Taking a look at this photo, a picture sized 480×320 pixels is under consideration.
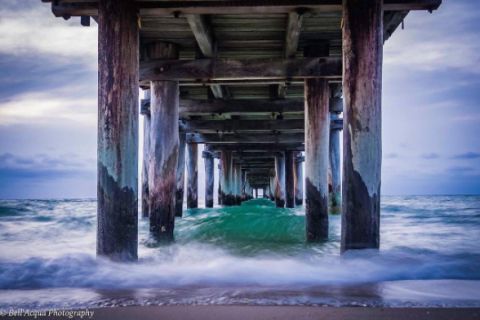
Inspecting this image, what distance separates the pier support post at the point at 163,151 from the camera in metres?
5.95

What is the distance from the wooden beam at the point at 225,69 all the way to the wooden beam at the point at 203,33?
0.47 ft

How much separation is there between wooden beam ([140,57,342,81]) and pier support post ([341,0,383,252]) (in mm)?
2111

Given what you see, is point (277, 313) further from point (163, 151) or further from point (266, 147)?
point (266, 147)

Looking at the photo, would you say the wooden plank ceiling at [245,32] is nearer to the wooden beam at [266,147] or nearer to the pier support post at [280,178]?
the wooden beam at [266,147]

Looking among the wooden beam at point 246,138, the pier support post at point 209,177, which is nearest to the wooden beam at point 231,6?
the wooden beam at point 246,138

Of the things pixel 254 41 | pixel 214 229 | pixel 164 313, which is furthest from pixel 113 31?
pixel 214 229

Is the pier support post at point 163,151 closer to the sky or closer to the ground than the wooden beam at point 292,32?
closer to the ground

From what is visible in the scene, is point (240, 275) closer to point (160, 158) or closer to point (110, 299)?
point (110, 299)

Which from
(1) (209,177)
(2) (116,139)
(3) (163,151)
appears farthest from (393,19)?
(1) (209,177)

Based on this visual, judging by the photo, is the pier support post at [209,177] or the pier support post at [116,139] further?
the pier support post at [209,177]

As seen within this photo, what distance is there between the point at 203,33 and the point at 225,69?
69cm

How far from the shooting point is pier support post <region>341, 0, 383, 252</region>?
11.7 feet

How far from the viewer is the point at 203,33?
5.32 meters

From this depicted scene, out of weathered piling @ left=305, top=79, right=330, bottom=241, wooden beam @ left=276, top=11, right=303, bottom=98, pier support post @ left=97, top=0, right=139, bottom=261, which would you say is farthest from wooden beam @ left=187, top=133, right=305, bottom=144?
pier support post @ left=97, top=0, right=139, bottom=261
